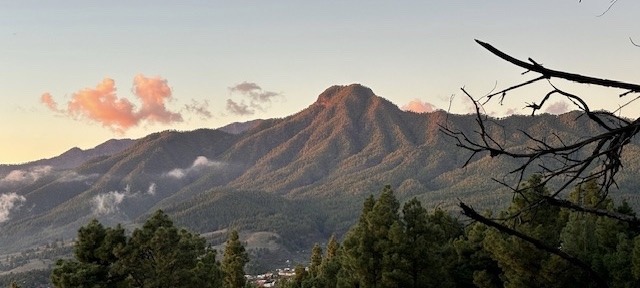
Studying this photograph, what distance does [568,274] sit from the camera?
23297 mm

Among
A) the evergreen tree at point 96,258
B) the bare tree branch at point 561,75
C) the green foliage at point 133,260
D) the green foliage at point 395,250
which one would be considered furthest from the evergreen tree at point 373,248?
the bare tree branch at point 561,75

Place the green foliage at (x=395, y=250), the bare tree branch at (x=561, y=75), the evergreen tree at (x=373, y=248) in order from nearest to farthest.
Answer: the bare tree branch at (x=561, y=75) → the green foliage at (x=395, y=250) → the evergreen tree at (x=373, y=248)

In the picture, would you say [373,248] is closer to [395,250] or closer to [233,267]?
[395,250]

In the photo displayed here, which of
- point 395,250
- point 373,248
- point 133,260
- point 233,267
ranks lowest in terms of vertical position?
point 233,267

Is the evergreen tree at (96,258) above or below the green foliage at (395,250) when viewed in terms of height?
above

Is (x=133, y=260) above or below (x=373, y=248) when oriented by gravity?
above

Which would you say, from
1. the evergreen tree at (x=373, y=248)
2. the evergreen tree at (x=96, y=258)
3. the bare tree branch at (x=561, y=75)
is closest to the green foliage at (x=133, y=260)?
the evergreen tree at (x=96, y=258)

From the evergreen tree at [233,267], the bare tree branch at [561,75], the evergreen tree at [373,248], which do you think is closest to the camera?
the bare tree branch at [561,75]

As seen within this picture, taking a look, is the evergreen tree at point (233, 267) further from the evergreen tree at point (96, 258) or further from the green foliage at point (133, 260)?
Result: the evergreen tree at point (96, 258)

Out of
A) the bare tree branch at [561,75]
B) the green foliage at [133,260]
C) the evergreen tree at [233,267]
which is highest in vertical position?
the bare tree branch at [561,75]

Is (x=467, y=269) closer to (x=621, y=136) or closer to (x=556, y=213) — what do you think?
(x=556, y=213)

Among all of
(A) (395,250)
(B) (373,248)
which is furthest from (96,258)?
(A) (395,250)

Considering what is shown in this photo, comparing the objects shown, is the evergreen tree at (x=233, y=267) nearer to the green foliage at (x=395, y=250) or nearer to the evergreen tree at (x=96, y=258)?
the green foliage at (x=395, y=250)

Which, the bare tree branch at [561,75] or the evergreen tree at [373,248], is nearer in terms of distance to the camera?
the bare tree branch at [561,75]
